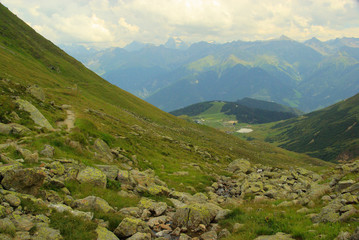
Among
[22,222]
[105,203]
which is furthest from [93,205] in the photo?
[22,222]

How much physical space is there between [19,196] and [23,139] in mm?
11606

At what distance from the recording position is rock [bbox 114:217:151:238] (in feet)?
39.3

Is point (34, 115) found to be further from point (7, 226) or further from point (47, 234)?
point (47, 234)

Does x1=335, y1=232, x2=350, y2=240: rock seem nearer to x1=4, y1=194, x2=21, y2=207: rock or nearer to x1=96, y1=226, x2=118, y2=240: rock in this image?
x1=96, y1=226, x2=118, y2=240: rock

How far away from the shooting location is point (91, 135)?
99.7 ft

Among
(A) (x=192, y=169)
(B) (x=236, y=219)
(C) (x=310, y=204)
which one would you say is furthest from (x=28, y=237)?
(A) (x=192, y=169)

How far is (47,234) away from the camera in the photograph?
9.47 metres

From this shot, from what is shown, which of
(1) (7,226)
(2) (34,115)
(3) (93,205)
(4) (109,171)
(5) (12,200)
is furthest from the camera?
(2) (34,115)

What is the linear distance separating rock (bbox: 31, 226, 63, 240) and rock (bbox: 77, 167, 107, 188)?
288 inches

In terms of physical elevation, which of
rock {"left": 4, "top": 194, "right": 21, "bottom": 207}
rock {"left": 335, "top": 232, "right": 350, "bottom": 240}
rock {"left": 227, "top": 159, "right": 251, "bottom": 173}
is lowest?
rock {"left": 4, "top": 194, "right": 21, "bottom": 207}

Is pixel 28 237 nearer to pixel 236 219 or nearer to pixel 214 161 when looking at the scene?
pixel 236 219

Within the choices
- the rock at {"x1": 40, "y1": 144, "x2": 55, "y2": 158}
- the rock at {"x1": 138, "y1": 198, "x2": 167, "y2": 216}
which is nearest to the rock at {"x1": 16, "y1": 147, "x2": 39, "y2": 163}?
the rock at {"x1": 40, "y1": 144, "x2": 55, "y2": 158}

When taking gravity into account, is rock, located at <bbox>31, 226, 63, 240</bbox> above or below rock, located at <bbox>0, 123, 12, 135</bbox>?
below

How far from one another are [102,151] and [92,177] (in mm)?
10761
